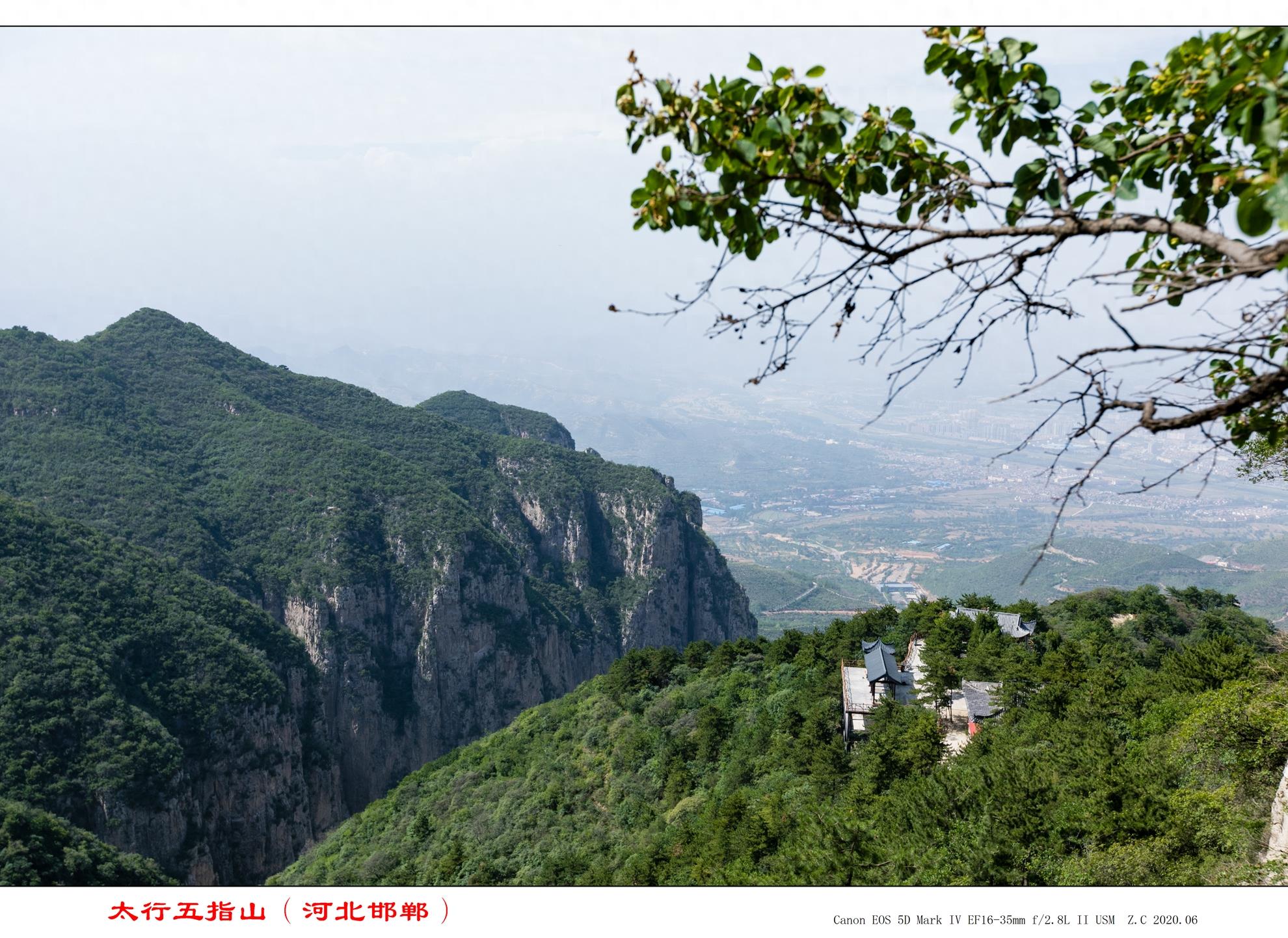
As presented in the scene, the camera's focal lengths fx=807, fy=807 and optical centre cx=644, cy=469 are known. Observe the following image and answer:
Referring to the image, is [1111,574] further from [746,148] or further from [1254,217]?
[746,148]

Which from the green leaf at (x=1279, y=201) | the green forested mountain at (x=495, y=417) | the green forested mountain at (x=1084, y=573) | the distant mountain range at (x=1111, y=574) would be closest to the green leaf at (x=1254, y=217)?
the green leaf at (x=1279, y=201)

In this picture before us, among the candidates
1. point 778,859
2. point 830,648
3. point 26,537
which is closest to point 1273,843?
point 778,859

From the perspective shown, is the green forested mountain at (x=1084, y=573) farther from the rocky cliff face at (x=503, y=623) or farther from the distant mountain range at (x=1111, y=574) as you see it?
the rocky cliff face at (x=503, y=623)

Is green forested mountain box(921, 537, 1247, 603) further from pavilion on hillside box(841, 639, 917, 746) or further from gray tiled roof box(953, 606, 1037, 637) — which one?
pavilion on hillside box(841, 639, 917, 746)

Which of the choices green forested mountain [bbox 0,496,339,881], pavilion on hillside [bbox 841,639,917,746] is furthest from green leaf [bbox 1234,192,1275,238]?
green forested mountain [bbox 0,496,339,881]

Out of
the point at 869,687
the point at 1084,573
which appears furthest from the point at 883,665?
the point at 1084,573

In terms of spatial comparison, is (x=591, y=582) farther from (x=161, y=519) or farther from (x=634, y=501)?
(x=161, y=519)
